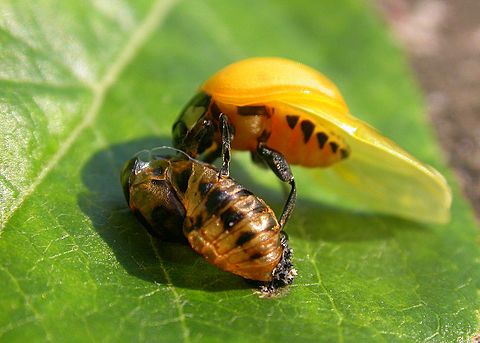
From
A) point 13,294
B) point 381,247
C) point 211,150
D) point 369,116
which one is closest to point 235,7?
point 369,116

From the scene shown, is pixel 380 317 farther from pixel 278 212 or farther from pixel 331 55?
pixel 331 55

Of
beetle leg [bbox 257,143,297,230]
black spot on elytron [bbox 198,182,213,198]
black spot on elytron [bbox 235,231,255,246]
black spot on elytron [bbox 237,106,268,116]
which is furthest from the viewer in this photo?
black spot on elytron [bbox 237,106,268,116]

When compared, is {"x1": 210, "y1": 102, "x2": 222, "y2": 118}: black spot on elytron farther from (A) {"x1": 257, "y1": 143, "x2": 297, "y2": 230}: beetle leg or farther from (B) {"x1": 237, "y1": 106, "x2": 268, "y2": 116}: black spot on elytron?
(A) {"x1": 257, "y1": 143, "x2": 297, "y2": 230}: beetle leg

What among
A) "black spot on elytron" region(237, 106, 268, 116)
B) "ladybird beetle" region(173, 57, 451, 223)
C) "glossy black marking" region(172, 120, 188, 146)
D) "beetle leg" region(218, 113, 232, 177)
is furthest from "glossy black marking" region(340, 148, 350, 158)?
"glossy black marking" region(172, 120, 188, 146)

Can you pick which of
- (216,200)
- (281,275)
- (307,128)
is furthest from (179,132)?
(281,275)

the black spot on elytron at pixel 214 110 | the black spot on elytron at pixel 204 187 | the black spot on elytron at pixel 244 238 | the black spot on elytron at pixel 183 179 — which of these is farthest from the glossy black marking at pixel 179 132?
the black spot on elytron at pixel 244 238

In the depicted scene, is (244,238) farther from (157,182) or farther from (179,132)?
(179,132)
